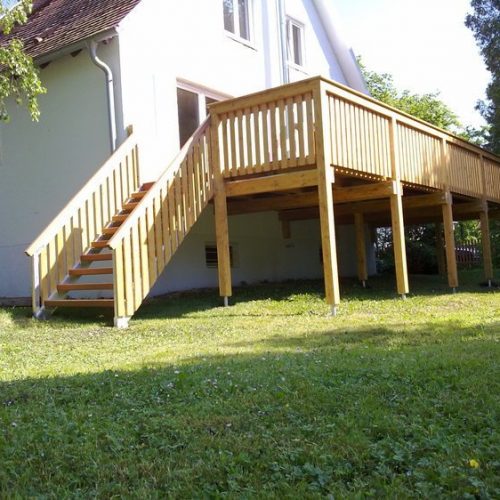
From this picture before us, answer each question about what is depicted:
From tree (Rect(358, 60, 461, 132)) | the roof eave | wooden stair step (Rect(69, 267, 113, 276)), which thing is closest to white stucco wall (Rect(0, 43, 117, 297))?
the roof eave

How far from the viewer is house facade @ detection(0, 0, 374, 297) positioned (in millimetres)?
10672

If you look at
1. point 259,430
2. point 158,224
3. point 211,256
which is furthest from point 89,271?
point 259,430

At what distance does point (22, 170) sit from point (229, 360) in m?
8.27

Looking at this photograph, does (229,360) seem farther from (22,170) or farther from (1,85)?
(22,170)

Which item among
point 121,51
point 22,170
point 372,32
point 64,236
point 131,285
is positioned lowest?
point 131,285

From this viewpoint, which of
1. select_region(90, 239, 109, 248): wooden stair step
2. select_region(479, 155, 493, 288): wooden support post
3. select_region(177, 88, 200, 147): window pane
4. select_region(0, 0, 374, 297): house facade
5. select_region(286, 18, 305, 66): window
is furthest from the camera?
select_region(286, 18, 305, 66): window

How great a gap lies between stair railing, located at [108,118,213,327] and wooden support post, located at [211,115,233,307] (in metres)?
0.14

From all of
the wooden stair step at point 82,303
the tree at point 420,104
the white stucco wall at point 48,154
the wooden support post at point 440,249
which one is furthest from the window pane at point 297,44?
the tree at point 420,104

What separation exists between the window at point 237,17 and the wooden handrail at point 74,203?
4492 millimetres

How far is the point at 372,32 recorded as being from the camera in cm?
3241

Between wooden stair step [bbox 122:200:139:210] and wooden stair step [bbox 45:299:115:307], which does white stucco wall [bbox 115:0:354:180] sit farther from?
wooden stair step [bbox 45:299:115:307]

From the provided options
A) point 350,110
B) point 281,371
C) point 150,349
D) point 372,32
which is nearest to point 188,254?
point 350,110

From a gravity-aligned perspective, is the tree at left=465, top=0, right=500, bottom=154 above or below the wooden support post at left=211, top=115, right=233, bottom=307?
above

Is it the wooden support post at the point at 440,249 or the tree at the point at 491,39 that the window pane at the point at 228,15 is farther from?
the tree at the point at 491,39
